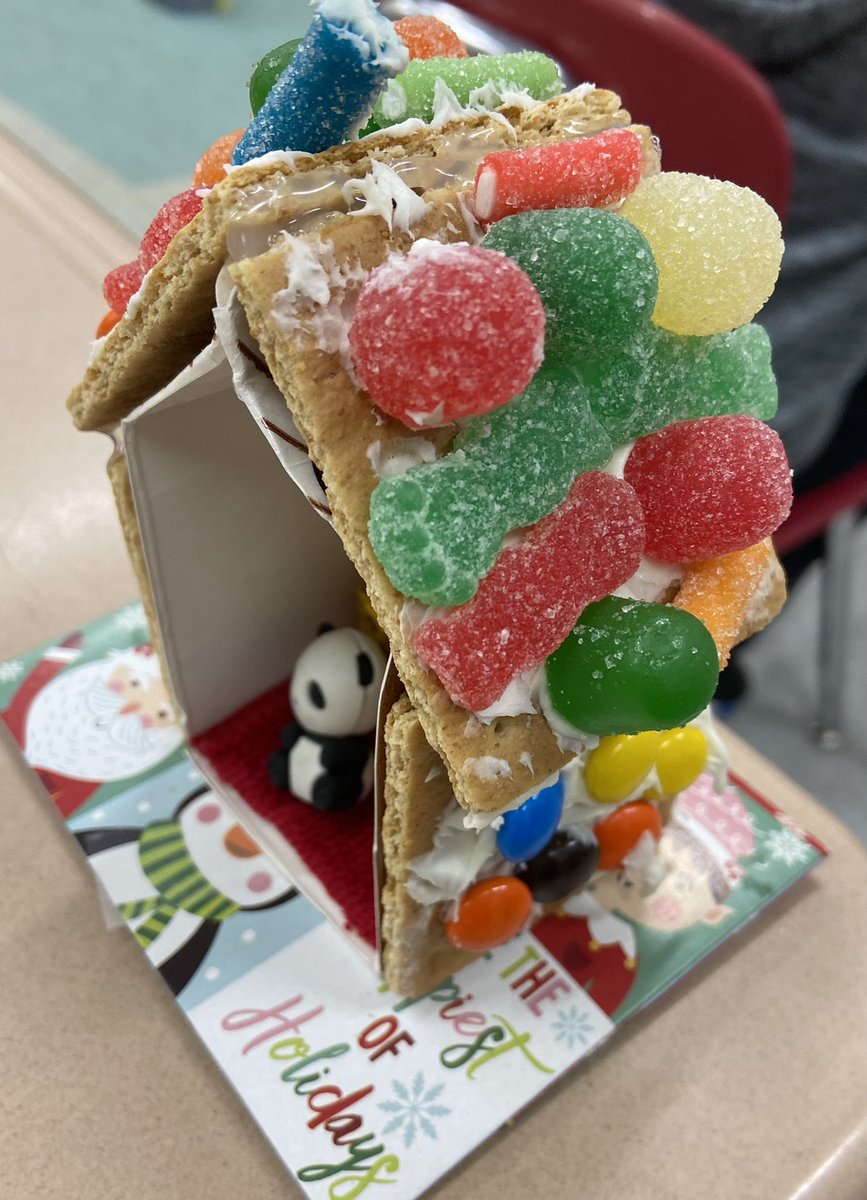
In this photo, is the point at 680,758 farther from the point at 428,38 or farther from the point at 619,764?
the point at 428,38

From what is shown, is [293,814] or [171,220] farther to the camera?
[293,814]

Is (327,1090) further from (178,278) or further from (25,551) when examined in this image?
(25,551)

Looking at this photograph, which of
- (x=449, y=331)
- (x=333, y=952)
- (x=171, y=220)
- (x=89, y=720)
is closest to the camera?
(x=449, y=331)

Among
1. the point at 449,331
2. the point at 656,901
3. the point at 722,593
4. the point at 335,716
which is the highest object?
the point at 449,331

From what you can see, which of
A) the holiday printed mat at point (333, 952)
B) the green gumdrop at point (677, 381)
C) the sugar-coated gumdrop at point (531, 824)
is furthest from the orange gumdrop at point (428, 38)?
the holiday printed mat at point (333, 952)

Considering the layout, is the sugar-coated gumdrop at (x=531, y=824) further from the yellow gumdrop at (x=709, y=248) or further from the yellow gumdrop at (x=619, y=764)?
the yellow gumdrop at (x=709, y=248)

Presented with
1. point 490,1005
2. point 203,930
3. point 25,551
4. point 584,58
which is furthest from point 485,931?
point 584,58

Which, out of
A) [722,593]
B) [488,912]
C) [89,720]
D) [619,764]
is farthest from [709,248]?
[89,720]

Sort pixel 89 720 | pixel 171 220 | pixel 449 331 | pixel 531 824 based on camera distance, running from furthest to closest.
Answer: pixel 89 720, pixel 531 824, pixel 171 220, pixel 449 331
